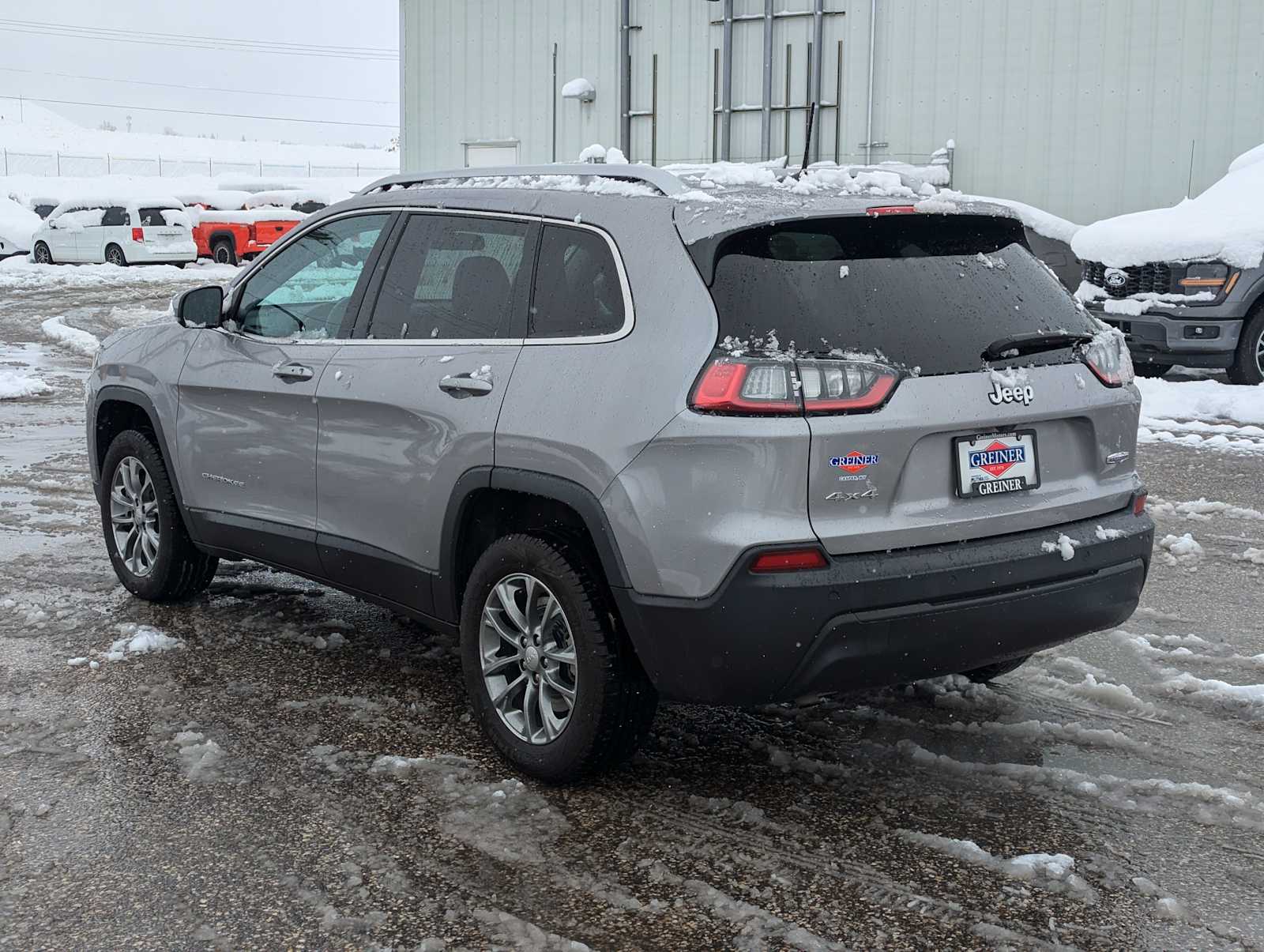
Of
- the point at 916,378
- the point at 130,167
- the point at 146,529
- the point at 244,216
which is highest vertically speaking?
the point at 130,167

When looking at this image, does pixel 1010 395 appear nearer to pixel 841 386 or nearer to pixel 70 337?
pixel 841 386

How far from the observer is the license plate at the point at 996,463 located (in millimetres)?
3805

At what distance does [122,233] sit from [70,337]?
1645cm

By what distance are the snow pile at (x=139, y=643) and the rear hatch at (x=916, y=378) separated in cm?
285

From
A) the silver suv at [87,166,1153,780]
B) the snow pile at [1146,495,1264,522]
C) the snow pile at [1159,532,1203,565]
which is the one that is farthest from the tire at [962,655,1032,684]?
the snow pile at [1146,495,1264,522]

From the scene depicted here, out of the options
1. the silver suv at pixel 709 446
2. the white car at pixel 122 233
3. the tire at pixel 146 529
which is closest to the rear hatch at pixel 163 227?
the white car at pixel 122 233

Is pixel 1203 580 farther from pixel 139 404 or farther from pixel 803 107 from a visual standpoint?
pixel 803 107

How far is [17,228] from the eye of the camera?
39.2 m

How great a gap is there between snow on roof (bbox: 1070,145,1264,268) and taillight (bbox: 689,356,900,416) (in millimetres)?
9482

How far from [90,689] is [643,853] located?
2.33 metres

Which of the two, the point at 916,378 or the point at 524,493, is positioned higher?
the point at 916,378

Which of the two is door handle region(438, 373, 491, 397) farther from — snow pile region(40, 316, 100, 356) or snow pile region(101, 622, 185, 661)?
snow pile region(40, 316, 100, 356)

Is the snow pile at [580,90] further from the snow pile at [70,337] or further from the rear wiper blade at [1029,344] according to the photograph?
the rear wiper blade at [1029,344]

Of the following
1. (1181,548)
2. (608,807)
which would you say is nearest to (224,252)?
(1181,548)
